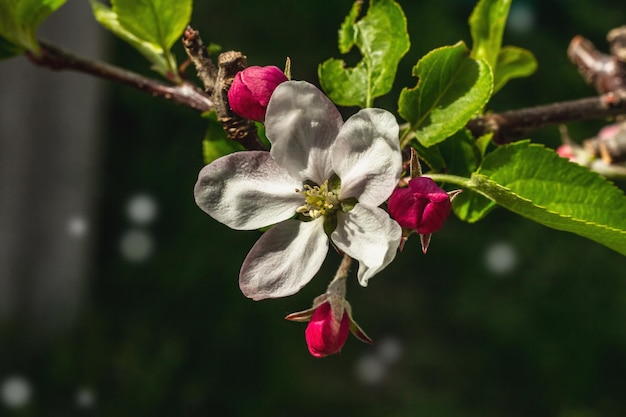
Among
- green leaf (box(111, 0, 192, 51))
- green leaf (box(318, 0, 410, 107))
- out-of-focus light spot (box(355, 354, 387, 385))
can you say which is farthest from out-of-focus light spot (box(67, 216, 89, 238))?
green leaf (box(318, 0, 410, 107))

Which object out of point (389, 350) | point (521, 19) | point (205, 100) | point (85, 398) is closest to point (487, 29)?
point (205, 100)

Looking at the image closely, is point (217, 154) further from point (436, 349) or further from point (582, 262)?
point (582, 262)

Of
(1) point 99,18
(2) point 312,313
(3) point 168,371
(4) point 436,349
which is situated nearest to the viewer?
(2) point 312,313

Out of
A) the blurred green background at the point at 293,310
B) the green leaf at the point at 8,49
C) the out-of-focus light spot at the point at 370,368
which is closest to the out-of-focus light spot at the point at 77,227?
the blurred green background at the point at 293,310

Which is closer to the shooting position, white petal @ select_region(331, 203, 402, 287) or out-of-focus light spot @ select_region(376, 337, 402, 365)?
white petal @ select_region(331, 203, 402, 287)

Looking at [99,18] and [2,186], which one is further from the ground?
[99,18]

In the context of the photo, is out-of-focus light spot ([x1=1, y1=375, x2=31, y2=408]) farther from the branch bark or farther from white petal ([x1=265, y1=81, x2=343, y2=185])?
white petal ([x1=265, y1=81, x2=343, y2=185])

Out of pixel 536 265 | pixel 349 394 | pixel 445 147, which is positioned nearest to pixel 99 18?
pixel 445 147

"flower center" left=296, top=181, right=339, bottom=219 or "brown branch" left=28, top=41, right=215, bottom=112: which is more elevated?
"brown branch" left=28, top=41, right=215, bottom=112
